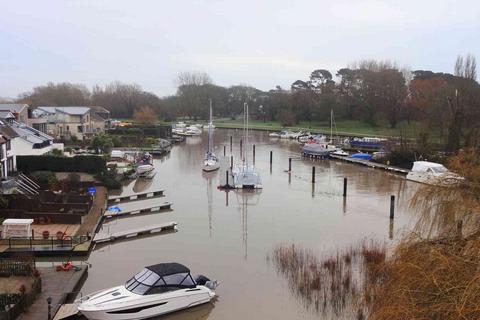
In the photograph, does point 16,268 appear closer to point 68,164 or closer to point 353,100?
point 68,164

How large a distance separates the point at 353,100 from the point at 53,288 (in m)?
89.6

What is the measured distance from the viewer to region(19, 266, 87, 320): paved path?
1538 centimetres

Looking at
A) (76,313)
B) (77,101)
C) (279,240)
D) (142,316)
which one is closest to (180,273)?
(142,316)

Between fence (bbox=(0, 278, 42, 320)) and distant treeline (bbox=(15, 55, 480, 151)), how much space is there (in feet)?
138

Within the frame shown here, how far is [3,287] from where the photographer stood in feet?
56.1

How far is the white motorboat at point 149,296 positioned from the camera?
15648mm

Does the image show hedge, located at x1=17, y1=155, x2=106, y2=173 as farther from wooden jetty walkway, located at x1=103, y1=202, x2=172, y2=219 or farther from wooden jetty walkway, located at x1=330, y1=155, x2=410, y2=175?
wooden jetty walkway, located at x1=330, y1=155, x2=410, y2=175

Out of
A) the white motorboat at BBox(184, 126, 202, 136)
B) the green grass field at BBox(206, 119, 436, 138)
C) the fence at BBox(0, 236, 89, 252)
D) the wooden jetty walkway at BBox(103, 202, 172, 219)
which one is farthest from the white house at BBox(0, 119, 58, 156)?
the green grass field at BBox(206, 119, 436, 138)

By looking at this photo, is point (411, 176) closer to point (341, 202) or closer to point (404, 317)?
point (341, 202)

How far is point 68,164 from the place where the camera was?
139 ft

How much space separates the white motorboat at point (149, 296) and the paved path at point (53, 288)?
0.94m

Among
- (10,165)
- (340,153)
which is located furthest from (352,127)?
(10,165)

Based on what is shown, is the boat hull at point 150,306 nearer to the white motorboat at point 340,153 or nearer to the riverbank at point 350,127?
the white motorboat at point 340,153

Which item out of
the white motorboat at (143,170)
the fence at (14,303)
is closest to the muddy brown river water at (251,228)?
the white motorboat at (143,170)
